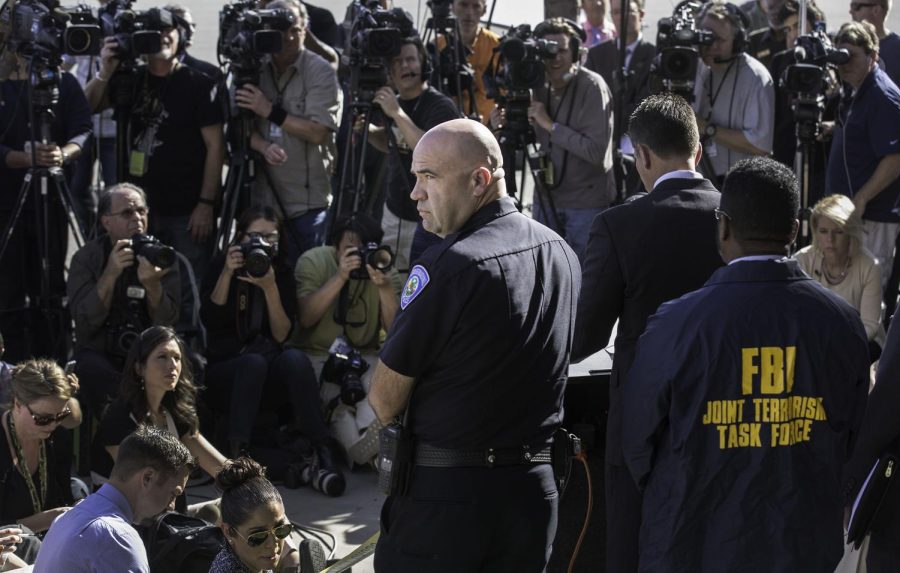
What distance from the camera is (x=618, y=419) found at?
358cm

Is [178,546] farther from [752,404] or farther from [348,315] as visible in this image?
[348,315]

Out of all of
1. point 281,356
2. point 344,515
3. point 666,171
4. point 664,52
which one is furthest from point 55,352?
point 666,171

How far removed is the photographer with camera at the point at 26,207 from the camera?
6.58m

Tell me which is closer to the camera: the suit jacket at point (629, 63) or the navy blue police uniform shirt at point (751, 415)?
the navy blue police uniform shirt at point (751, 415)

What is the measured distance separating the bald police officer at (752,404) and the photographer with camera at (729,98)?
3.95m

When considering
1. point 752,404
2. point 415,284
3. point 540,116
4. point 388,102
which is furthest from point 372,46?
point 752,404

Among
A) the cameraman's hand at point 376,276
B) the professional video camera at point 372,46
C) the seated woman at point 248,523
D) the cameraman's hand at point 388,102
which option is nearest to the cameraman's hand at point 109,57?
the professional video camera at point 372,46

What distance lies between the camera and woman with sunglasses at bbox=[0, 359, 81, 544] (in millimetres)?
4801

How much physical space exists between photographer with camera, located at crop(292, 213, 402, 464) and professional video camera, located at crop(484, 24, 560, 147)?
2.99ft

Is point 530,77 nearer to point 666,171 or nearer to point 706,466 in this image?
point 666,171

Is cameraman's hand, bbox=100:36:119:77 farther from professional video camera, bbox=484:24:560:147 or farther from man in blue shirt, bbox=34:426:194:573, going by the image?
man in blue shirt, bbox=34:426:194:573

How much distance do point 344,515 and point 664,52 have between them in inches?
112

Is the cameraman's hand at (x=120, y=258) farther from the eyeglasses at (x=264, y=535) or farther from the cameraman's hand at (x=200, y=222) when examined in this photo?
the eyeglasses at (x=264, y=535)

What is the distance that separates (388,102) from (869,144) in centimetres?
259
